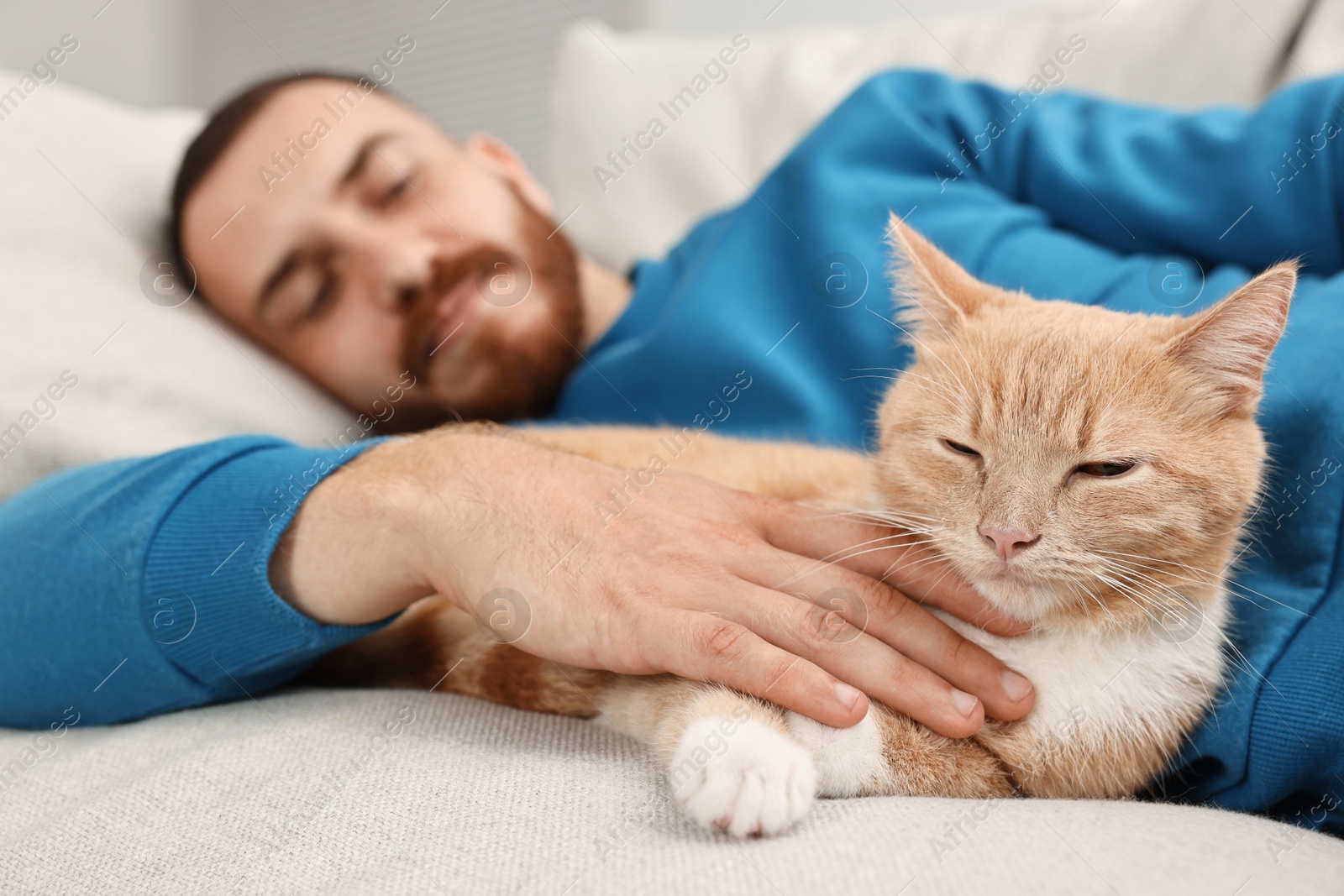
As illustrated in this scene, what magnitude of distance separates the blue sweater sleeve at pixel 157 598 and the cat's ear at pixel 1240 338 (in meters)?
1.16

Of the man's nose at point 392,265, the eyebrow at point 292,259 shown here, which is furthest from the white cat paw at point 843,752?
the eyebrow at point 292,259

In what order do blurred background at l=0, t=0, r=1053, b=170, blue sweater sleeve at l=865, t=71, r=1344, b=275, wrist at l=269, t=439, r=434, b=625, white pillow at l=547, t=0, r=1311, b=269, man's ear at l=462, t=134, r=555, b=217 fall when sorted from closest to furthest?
wrist at l=269, t=439, r=434, b=625, blue sweater sleeve at l=865, t=71, r=1344, b=275, white pillow at l=547, t=0, r=1311, b=269, man's ear at l=462, t=134, r=555, b=217, blurred background at l=0, t=0, r=1053, b=170

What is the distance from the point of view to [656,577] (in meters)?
1.07

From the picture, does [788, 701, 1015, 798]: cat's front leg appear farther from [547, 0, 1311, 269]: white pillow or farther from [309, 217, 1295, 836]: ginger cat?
[547, 0, 1311, 269]: white pillow

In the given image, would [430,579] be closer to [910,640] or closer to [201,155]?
[910,640]

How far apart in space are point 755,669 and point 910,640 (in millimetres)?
206

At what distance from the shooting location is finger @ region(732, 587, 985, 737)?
99cm

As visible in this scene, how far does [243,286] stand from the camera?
83.0 inches

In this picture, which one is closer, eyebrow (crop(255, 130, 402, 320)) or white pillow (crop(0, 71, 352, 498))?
white pillow (crop(0, 71, 352, 498))

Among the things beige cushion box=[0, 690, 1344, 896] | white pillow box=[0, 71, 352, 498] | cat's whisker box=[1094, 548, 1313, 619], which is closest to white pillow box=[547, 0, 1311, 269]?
white pillow box=[0, 71, 352, 498]

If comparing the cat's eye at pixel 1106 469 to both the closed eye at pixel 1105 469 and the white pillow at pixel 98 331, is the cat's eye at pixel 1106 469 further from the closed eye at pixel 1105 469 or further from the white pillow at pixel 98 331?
the white pillow at pixel 98 331

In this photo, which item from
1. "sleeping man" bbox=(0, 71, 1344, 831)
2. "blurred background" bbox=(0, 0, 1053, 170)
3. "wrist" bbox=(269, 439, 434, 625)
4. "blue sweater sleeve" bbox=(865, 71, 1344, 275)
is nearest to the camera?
"sleeping man" bbox=(0, 71, 1344, 831)

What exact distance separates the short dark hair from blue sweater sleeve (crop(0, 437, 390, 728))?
107cm

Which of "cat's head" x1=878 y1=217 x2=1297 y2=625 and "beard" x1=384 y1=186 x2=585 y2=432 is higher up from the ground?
"cat's head" x1=878 y1=217 x2=1297 y2=625
